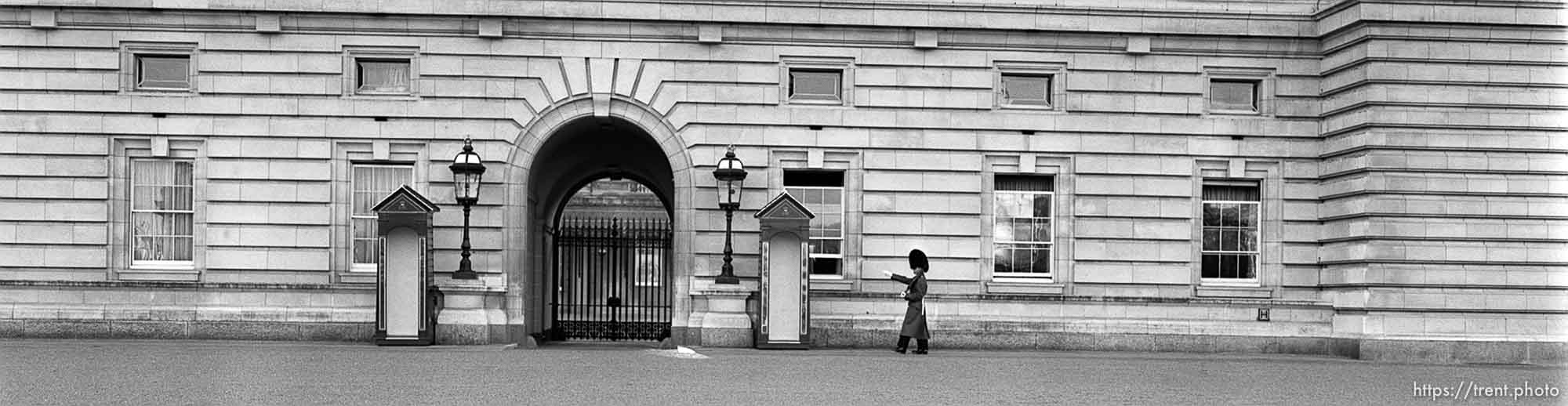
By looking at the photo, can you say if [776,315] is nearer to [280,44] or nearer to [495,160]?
[495,160]

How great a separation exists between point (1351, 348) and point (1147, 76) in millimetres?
4948

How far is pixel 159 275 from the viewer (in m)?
24.7

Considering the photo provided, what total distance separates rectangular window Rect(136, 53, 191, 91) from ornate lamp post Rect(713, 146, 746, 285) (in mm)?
7850

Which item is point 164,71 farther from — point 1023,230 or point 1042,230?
point 1042,230

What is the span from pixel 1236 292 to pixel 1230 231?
3.16ft

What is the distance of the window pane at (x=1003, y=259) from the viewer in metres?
26.1

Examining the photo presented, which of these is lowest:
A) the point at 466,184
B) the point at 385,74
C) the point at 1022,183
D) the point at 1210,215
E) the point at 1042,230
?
the point at 1042,230

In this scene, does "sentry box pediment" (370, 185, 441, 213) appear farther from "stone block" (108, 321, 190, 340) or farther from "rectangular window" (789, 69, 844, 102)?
"rectangular window" (789, 69, 844, 102)

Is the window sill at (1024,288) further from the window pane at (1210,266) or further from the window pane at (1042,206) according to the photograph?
the window pane at (1210,266)

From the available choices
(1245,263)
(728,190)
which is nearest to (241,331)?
(728,190)

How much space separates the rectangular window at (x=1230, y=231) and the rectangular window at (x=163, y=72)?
15.3 m

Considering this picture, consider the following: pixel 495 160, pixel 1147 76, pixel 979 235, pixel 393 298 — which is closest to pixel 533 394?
pixel 393 298

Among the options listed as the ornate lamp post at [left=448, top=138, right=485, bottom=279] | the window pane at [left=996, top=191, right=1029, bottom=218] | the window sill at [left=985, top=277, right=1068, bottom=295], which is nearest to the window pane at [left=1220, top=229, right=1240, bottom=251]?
the window sill at [left=985, top=277, right=1068, bottom=295]

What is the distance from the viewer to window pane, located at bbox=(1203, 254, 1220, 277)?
2623cm
